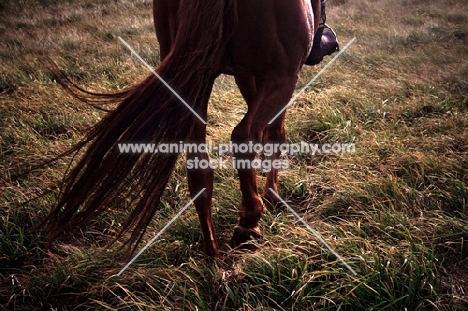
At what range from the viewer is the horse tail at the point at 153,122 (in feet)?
5.28

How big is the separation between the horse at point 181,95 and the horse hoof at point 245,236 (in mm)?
457

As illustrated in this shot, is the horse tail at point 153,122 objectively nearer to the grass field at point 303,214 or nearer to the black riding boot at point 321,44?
the grass field at point 303,214

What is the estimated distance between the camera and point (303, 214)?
7.97ft

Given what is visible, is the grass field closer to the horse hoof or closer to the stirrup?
the horse hoof

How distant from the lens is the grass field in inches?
66.9

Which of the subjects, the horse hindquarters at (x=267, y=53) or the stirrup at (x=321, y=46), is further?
the stirrup at (x=321, y=46)

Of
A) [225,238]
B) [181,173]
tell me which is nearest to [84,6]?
[181,173]

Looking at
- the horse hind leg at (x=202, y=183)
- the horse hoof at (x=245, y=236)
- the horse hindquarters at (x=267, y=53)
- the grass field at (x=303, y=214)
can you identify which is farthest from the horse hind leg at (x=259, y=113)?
A: the grass field at (x=303, y=214)

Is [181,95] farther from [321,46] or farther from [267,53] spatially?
[321,46]

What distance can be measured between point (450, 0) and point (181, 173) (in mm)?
10627

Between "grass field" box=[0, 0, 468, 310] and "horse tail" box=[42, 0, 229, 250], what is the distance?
1.33ft

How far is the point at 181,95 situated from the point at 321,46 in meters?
1.51

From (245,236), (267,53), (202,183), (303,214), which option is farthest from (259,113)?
(303,214)

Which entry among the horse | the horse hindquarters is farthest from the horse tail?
the horse hindquarters
